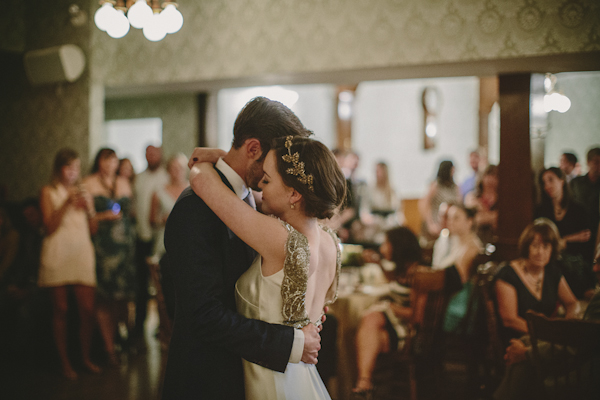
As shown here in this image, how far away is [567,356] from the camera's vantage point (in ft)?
8.21

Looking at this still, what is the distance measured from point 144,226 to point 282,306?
11.8 ft

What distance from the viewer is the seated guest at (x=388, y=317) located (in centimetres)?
298

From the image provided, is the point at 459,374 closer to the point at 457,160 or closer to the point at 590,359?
the point at 590,359

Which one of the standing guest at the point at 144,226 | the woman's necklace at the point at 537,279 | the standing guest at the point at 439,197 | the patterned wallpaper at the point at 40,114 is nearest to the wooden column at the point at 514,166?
the woman's necklace at the point at 537,279

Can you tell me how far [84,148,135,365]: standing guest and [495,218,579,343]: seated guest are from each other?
290 centimetres

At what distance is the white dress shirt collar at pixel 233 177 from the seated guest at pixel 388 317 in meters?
1.87

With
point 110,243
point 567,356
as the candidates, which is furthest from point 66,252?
point 567,356

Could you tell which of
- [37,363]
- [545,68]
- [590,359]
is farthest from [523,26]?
[37,363]

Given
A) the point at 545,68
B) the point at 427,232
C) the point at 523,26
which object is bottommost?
the point at 427,232

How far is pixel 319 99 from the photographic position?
8.75m

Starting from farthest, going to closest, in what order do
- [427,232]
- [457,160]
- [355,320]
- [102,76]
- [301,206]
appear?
[457,160]
[427,232]
[102,76]
[355,320]
[301,206]

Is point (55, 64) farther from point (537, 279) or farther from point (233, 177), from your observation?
point (537, 279)

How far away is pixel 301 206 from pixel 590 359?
206cm

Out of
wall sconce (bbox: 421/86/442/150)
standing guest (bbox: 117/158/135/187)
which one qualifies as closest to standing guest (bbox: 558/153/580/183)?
standing guest (bbox: 117/158/135/187)
